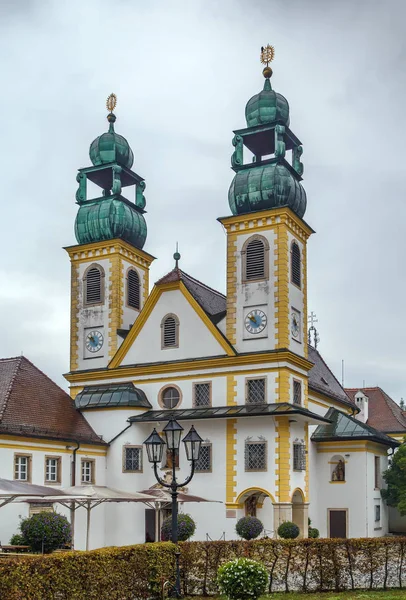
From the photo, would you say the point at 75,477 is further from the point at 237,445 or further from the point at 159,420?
the point at 237,445

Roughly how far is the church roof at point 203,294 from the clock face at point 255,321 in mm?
1399

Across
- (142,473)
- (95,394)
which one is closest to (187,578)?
Answer: (142,473)

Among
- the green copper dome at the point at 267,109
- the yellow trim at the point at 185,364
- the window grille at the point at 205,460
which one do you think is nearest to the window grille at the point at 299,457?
the yellow trim at the point at 185,364

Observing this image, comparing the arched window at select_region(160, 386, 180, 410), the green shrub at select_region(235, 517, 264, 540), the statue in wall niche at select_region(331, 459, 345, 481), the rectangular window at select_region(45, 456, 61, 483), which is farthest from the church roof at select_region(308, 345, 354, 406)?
the rectangular window at select_region(45, 456, 61, 483)

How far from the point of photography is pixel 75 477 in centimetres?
3300

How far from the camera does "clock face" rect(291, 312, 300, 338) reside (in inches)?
1359

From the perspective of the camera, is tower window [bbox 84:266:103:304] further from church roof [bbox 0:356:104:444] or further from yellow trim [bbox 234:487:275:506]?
yellow trim [bbox 234:487:275:506]

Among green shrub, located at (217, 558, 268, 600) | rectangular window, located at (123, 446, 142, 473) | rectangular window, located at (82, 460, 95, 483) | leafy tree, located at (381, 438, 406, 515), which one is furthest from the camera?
leafy tree, located at (381, 438, 406, 515)

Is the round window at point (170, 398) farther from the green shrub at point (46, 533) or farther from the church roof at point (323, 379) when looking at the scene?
the green shrub at point (46, 533)

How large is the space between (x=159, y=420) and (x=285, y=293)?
7.25 metres

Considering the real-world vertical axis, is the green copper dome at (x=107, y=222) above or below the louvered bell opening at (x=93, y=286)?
Answer: above

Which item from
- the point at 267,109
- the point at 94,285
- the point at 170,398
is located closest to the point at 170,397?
the point at 170,398

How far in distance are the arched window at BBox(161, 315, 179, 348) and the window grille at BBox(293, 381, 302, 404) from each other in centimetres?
536

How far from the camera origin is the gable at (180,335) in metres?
34.9
